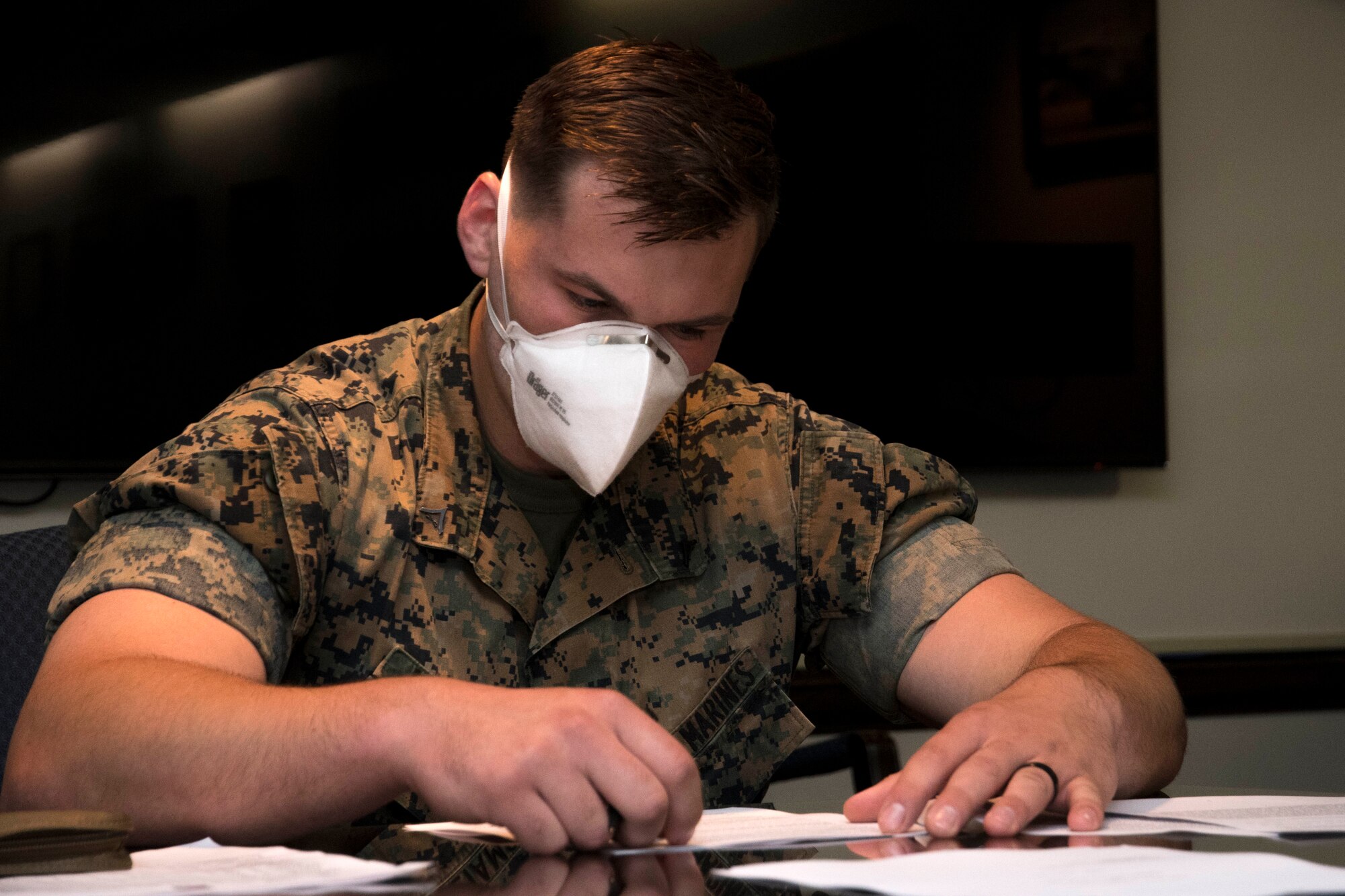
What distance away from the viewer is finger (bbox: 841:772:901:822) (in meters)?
0.86

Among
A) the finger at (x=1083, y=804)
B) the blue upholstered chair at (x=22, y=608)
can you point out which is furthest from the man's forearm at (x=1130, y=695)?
the blue upholstered chair at (x=22, y=608)

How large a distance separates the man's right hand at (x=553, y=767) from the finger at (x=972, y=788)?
0.16 meters

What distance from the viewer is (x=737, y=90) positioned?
4.22 feet

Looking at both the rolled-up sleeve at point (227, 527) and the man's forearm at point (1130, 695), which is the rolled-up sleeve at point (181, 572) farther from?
the man's forearm at point (1130, 695)

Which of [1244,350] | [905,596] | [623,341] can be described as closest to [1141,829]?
[905,596]

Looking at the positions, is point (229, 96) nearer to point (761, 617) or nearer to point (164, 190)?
point (164, 190)

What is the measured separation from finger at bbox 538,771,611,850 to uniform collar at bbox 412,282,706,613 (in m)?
0.51

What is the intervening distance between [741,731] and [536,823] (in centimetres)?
61

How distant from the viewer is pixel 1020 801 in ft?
2.73

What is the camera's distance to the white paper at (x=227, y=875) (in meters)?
0.62

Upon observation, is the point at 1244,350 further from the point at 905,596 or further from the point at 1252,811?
the point at 1252,811

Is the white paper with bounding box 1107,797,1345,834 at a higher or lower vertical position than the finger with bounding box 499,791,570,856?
lower

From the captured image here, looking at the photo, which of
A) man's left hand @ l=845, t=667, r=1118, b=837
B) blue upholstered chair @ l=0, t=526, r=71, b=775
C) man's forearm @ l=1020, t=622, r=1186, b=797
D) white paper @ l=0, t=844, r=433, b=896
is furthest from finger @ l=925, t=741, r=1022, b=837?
blue upholstered chair @ l=0, t=526, r=71, b=775

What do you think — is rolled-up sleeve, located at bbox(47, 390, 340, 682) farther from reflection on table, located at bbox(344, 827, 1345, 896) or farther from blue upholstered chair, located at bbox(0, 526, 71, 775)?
reflection on table, located at bbox(344, 827, 1345, 896)
